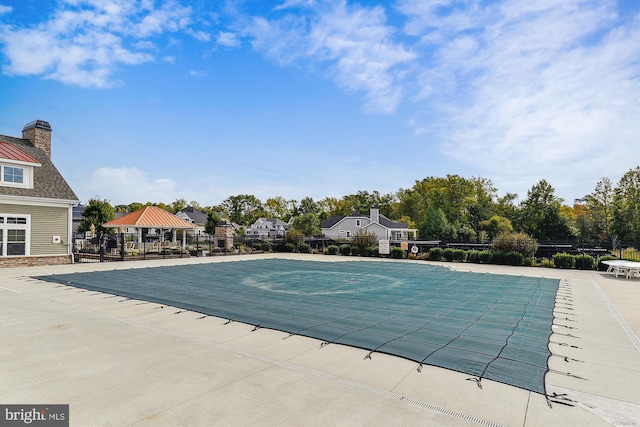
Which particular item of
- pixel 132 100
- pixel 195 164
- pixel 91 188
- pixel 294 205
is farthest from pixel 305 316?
pixel 294 205

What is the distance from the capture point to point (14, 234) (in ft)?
47.0

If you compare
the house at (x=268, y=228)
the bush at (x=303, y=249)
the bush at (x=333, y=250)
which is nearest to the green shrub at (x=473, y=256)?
the bush at (x=333, y=250)

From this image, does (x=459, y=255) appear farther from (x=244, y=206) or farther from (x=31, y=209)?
(x=244, y=206)

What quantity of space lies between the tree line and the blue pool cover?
2422cm

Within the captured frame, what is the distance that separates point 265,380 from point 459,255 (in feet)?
57.5

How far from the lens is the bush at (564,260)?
15962 mm

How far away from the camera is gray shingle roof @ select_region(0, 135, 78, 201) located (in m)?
14.8

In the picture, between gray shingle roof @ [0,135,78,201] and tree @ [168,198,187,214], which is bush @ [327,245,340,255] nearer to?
gray shingle roof @ [0,135,78,201]

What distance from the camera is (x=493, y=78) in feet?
41.5

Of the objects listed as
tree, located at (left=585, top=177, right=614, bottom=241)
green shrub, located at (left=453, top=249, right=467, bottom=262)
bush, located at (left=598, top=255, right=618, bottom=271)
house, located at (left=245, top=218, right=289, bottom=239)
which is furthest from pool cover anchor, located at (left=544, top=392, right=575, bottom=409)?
house, located at (left=245, top=218, right=289, bottom=239)

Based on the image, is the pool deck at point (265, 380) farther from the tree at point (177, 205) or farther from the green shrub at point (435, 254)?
the tree at point (177, 205)

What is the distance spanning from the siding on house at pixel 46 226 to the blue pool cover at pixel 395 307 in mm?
5267

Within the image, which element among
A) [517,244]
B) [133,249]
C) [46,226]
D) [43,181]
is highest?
[43,181]

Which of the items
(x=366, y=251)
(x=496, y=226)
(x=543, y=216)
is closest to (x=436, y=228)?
(x=496, y=226)
